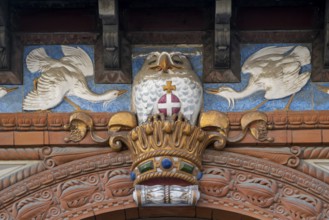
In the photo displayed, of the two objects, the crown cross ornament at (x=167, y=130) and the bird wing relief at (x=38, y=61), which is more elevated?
the bird wing relief at (x=38, y=61)

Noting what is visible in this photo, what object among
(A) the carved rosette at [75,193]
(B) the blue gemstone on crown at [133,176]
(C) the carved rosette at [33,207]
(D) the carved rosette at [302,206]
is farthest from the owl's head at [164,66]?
(D) the carved rosette at [302,206]

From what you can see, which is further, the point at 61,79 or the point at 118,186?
the point at 61,79

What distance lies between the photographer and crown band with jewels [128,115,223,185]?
39.8ft

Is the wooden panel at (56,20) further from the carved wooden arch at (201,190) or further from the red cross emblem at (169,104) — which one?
the carved wooden arch at (201,190)

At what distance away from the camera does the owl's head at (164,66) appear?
12.6 meters

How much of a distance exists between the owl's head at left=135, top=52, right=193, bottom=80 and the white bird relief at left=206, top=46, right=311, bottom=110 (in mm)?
334

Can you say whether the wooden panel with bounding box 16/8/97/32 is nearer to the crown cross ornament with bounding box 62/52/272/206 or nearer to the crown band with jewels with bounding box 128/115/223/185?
the crown cross ornament with bounding box 62/52/272/206

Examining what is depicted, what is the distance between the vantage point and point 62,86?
12.8 meters

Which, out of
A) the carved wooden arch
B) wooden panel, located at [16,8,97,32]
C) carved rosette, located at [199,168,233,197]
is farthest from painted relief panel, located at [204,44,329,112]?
wooden panel, located at [16,8,97,32]

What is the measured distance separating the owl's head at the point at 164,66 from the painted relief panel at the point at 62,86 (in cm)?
25

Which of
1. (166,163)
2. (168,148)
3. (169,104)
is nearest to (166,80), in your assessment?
(169,104)

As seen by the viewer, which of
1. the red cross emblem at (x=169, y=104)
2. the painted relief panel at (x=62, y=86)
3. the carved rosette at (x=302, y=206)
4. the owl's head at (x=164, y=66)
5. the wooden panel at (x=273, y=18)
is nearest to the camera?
the carved rosette at (x=302, y=206)

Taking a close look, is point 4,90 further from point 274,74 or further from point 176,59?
point 274,74

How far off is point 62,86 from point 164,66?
97cm
